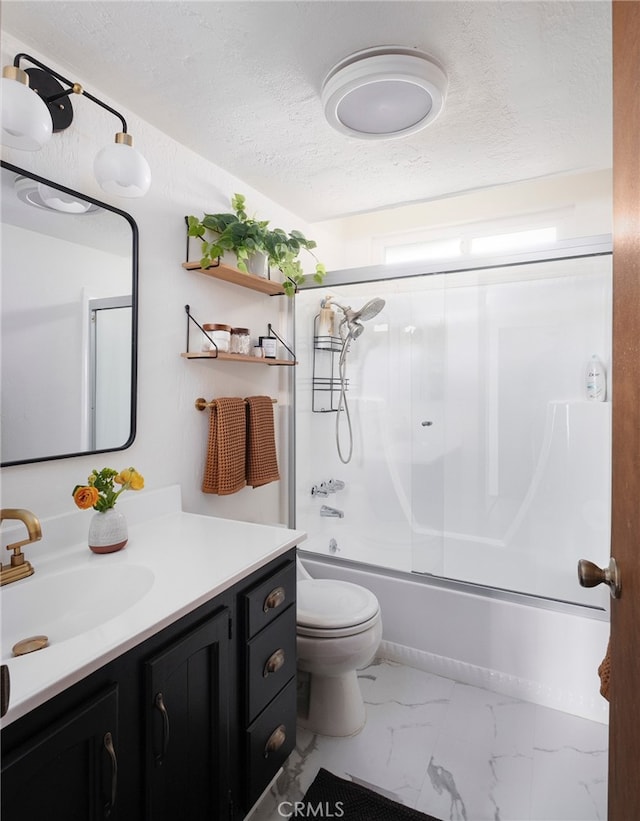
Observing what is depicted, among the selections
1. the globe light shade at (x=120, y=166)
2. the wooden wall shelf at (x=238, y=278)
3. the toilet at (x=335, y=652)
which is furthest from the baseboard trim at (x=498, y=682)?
the globe light shade at (x=120, y=166)

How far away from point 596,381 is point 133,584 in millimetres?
2195

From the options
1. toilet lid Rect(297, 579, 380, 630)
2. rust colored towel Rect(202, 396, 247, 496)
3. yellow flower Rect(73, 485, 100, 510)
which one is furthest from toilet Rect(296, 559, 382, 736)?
yellow flower Rect(73, 485, 100, 510)

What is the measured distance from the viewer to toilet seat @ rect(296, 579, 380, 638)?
163 centimetres

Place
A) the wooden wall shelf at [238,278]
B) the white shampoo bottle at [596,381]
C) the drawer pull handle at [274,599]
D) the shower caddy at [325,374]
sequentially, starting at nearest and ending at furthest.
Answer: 1. the drawer pull handle at [274,599]
2. the wooden wall shelf at [238,278]
3. the white shampoo bottle at [596,381]
4. the shower caddy at [325,374]

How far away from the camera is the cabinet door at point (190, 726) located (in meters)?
0.93

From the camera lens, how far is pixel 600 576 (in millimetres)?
785

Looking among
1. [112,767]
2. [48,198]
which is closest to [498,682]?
[112,767]

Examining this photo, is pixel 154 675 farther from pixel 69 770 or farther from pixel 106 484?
pixel 106 484

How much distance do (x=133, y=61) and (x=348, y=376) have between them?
1.69 m

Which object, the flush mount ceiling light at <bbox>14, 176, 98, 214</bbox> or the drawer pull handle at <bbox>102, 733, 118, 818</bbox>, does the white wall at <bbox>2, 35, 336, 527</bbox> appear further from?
the drawer pull handle at <bbox>102, 733, 118, 818</bbox>

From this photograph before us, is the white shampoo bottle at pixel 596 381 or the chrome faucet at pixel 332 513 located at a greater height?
the white shampoo bottle at pixel 596 381

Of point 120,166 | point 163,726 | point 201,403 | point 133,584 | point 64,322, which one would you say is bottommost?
point 163,726

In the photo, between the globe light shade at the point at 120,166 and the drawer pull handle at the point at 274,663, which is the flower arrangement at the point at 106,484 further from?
the globe light shade at the point at 120,166

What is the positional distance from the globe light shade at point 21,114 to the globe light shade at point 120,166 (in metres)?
0.19
